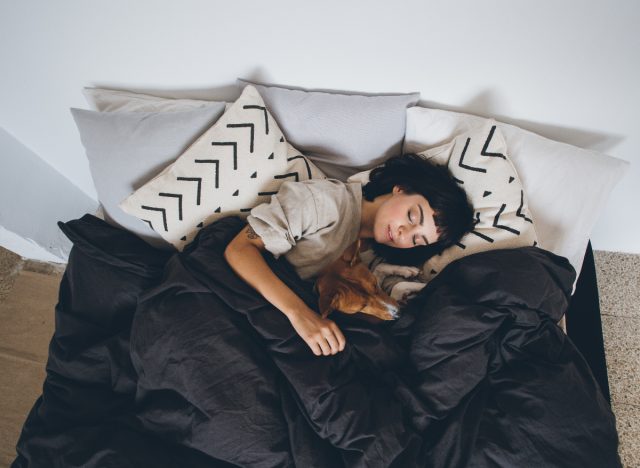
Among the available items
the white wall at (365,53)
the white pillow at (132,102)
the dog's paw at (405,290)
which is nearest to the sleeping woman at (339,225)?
the dog's paw at (405,290)

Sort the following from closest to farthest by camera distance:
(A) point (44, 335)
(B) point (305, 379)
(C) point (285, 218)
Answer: (B) point (305, 379), (C) point (285, 218), (A) point (44, 335)

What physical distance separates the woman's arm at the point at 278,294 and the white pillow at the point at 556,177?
1.92ft

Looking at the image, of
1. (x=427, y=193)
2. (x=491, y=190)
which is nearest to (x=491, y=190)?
(x=491, y=190)

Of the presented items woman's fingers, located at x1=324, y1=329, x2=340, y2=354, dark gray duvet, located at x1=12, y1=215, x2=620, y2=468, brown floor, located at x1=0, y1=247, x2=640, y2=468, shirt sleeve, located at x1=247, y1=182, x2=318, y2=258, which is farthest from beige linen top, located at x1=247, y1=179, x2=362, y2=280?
brown floor, located at x1=0, y1=247, x2=640, y2=468

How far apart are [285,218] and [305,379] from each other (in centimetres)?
37

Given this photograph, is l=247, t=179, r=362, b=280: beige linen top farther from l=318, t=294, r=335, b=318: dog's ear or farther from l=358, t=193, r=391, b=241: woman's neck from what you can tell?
l=318, t=294, r=335, b=318: dog's ear

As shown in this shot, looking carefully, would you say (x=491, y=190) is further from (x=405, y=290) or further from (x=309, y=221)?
(x=309, y=221)

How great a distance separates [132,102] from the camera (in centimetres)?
115

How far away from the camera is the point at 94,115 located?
1.05m

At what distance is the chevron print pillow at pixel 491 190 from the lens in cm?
104

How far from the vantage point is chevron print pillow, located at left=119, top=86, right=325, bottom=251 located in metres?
1.02

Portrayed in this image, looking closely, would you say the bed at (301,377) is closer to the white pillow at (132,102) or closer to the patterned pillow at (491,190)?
the patterned pillow at (491,190)

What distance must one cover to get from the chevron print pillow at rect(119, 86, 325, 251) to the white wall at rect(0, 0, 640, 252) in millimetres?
183

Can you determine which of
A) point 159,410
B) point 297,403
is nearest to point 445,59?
point 297,403
